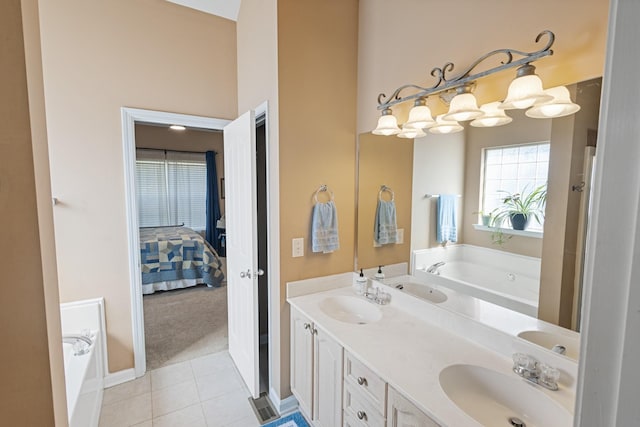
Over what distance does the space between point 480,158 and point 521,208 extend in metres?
0.33

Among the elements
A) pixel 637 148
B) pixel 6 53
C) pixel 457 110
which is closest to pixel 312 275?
pixel 457 110

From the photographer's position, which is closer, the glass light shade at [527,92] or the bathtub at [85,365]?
the glass light shade at [527,92]

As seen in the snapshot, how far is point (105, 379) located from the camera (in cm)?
242

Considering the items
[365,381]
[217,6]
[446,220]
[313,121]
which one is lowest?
[365,381]

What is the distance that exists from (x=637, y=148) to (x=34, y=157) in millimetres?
1076

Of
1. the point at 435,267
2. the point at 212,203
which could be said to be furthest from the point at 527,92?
the point at 212,203

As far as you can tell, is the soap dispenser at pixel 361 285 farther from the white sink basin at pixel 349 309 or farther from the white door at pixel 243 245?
the white door at pixel 243 245

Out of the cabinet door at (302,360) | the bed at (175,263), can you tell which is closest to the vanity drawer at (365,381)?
the cabinet door at (302,360)

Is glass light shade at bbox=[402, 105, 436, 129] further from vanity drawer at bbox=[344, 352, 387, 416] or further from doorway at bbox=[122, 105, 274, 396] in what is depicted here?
vanity drawer at bbox=[344, 352, 387, 416]

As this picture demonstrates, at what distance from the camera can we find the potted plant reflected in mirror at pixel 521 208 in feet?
4.32

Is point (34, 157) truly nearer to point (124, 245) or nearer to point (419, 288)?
point (419, 288)

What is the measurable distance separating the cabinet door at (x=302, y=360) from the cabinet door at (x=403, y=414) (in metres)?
0.69

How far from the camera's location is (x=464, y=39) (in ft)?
4.90

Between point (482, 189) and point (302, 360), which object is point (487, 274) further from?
point (302, 360)
